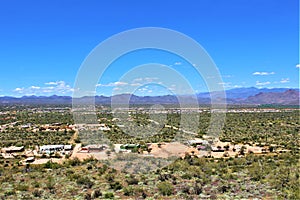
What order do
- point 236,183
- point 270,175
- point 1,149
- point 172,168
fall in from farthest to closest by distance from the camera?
point 1,149, point 172,168, point 270,175, point 236,183

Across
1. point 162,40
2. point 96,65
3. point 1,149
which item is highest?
point 162,40

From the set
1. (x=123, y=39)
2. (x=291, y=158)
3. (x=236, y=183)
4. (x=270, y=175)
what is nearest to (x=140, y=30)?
(x=123, y=39)

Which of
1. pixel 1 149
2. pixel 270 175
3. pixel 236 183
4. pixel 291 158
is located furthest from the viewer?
pixel 1 149

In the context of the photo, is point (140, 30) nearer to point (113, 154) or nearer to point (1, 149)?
point (113, 154)

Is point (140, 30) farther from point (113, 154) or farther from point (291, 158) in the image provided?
point (291, 158)

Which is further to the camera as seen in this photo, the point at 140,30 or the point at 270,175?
the point at 270,175

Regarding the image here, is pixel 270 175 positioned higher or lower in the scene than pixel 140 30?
lower

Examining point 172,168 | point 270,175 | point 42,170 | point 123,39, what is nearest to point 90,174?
point 42,170

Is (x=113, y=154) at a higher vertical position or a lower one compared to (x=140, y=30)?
lower

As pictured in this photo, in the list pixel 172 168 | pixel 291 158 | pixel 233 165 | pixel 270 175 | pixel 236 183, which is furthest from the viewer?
pixel 291 158
